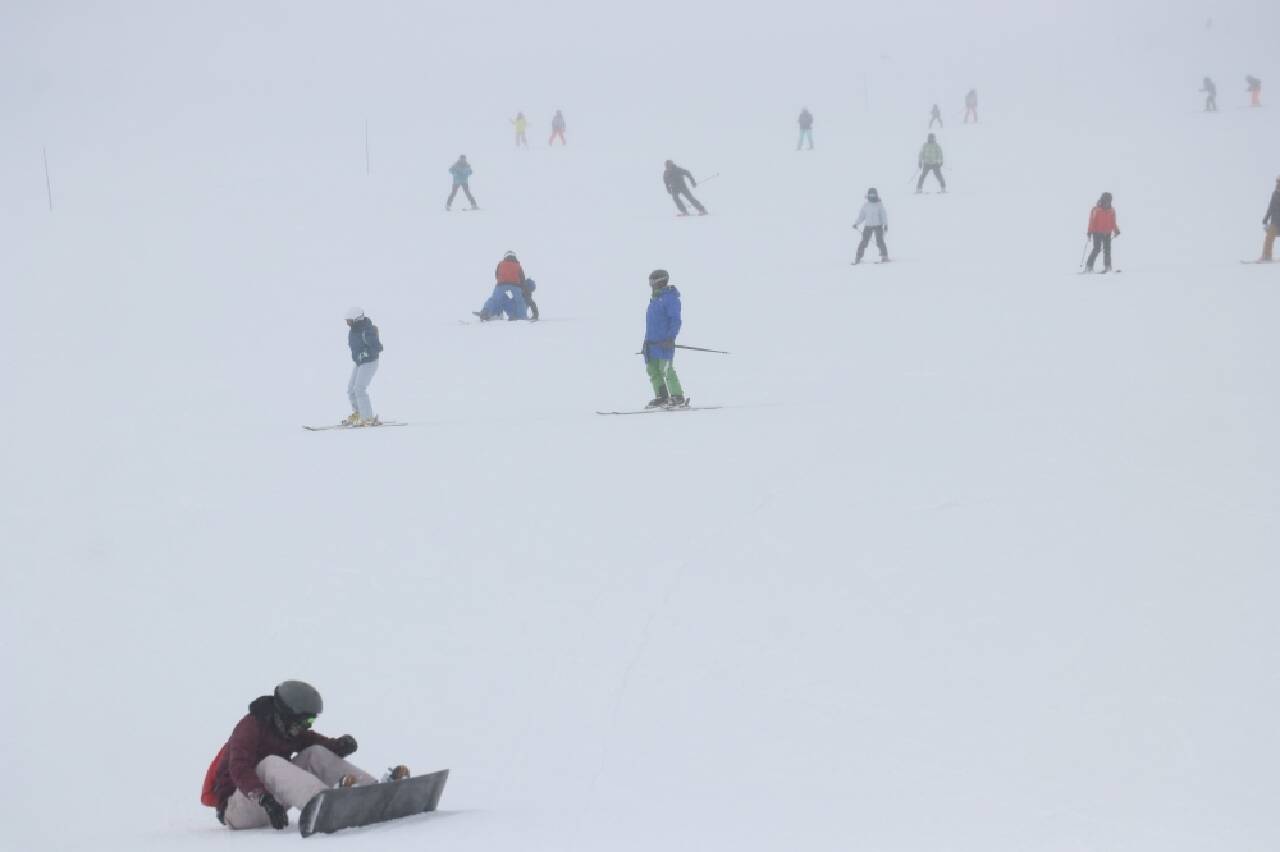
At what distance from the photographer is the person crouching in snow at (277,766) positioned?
6.38 m

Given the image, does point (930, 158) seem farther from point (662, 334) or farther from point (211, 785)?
point (211, 785)

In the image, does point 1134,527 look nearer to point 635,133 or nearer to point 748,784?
point 748,784

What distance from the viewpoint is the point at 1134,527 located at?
10023 millimetres

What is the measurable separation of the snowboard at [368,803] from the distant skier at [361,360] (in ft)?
28.9

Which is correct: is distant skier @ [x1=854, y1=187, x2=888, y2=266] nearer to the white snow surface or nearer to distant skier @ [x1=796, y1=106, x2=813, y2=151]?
the white snow surface

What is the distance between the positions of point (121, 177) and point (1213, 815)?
141ft

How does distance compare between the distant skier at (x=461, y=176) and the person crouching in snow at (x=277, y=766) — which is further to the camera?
the distant skier at (x=461, y=176)

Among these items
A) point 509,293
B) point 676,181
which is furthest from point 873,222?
point 676,181

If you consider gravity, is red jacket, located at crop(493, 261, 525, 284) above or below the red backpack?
above

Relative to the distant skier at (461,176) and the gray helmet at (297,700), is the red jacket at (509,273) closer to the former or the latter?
the distant skier at (461,176)

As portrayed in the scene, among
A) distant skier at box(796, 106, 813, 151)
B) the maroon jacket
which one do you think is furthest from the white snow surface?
distant skier at box(796, 106, 813, 151)

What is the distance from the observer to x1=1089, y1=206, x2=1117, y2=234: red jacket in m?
23.4

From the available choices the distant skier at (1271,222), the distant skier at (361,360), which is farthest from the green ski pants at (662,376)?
the distant skier at (1271,222)

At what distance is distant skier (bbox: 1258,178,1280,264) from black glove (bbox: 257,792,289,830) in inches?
768
